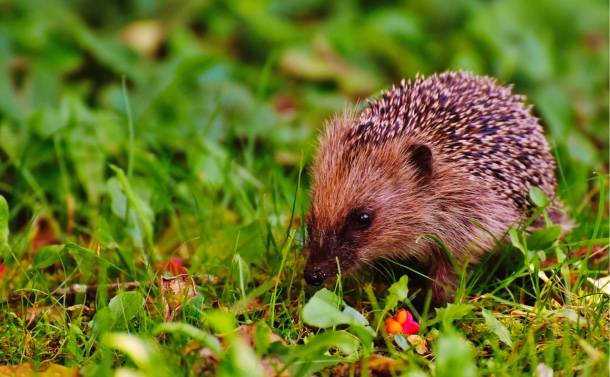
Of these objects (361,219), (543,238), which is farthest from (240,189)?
(543,238)

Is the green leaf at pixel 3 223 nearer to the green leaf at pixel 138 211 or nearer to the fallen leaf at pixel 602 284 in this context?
the green leaf at pixel 138 211

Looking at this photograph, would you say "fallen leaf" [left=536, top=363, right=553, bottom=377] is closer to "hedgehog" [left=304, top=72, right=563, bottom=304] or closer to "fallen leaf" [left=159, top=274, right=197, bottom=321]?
"hedgehog" [left=304, top=72, right=563, bottom=304]

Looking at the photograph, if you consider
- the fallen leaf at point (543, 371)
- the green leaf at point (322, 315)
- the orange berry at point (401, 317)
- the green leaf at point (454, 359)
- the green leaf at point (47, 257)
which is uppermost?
the green leaf at point (454, 359)

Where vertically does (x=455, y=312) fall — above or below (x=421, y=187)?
below

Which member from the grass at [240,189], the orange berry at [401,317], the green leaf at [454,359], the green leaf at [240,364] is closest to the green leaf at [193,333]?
the grass at [240,189]

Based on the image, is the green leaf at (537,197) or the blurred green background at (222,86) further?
the blurred green background at (222,86)

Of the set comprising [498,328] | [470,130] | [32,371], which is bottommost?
[32,371]

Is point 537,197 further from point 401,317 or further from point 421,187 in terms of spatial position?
point 401,317

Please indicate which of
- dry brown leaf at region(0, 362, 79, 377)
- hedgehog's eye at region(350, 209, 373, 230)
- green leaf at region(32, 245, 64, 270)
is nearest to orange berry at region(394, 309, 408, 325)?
hedgehog's eye at region(350, 209, 373, 230)
